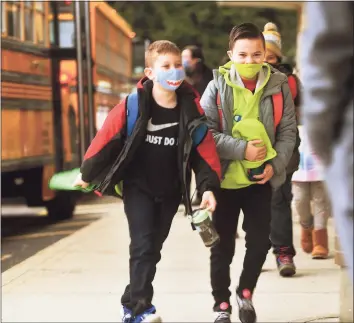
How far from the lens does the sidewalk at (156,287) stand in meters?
4.73

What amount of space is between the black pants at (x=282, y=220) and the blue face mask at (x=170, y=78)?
2042mm

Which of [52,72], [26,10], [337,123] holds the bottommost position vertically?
[337,123]

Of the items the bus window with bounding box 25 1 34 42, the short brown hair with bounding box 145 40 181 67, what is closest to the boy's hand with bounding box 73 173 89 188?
the short brown hair with bounding box 145 40 181 67

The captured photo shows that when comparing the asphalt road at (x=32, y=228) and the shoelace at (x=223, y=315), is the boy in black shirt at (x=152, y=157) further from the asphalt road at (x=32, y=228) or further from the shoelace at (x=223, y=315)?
the asphalt road at (x=32, y=228)

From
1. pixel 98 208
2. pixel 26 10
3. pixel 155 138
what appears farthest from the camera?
pixel 98 208

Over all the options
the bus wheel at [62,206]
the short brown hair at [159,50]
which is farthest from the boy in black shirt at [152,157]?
the bus wheel at [62,206]

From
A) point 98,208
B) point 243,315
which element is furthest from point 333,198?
point 98,208

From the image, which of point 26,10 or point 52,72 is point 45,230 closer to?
point 52,72

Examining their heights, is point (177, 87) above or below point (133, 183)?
above

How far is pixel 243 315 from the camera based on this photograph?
416cm

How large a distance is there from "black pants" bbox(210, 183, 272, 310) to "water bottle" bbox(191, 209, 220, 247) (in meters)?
0.36

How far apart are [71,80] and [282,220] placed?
15.9ft

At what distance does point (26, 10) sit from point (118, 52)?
13.3ft

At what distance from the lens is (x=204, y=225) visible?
12.3 feet
